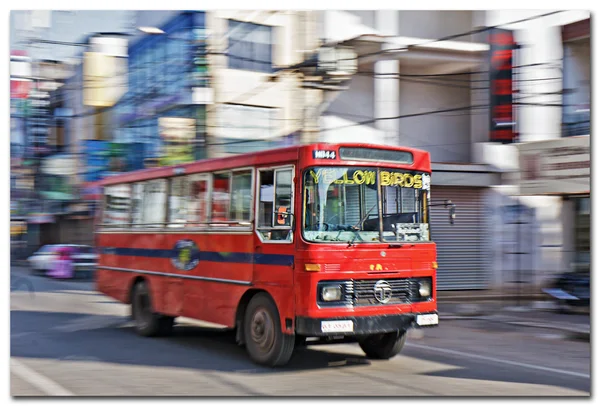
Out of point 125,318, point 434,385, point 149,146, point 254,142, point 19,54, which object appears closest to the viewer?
point 434,385

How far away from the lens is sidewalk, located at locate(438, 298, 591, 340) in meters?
12.8

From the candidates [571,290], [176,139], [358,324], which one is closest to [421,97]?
[571,290]

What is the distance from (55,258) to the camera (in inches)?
918

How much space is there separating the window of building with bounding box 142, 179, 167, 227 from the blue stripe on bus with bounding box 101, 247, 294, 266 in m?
0.45

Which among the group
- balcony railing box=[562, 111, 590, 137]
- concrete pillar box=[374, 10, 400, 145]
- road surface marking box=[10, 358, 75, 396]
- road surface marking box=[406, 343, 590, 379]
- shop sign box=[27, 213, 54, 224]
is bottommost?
road surface marking box=[406, 343, 590, 379]

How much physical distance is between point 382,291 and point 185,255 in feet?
10.6

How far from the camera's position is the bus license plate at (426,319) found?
8.69m

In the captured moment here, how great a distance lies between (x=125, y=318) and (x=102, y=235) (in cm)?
188

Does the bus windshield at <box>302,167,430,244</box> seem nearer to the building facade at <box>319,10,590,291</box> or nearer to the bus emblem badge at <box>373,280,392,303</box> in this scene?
the bus emblem badge at <box>373,280,392,303</box>

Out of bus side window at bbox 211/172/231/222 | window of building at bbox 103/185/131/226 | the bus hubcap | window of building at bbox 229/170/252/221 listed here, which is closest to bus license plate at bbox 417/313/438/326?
the bus hubcap

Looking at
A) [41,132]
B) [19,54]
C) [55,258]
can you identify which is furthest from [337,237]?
[55,258]

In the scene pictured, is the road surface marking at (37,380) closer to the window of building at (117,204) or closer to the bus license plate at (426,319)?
the window of building at (117,204)

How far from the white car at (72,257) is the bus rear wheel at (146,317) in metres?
10.00

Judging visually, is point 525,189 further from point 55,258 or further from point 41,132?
point 55,258
